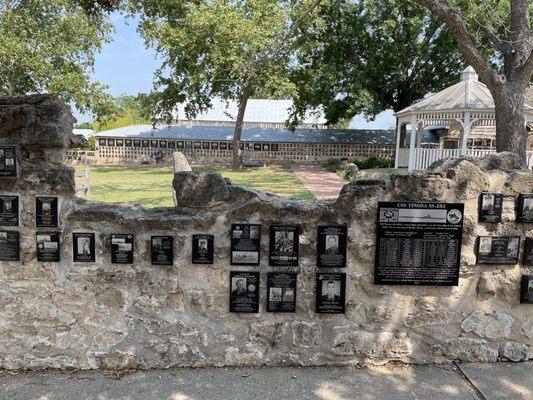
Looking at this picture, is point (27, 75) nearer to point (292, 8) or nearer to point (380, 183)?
point (292, 8)

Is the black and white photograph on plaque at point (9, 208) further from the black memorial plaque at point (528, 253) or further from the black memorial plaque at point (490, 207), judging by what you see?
the black memorial plaque at point (528, 253)

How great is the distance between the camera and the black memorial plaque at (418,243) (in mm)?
3688

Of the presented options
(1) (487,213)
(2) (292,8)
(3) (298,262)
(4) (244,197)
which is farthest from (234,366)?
(2) (292,8)

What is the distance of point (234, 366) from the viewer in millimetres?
3717

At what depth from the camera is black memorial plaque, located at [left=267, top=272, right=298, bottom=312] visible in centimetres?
372

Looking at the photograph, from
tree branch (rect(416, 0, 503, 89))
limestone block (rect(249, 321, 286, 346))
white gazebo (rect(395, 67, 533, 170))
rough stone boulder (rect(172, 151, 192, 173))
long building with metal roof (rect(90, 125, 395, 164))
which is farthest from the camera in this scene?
long building with metal roof (rect(90, 125, 395, 164))

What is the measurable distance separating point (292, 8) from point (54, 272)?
23575 mm

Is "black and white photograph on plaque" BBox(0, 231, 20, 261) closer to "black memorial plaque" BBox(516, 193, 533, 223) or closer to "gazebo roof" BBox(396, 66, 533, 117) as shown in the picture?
"black memorial plaque" BBox(516, 193, 533, 223)

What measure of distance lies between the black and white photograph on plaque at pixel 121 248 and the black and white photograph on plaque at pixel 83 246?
0.18 meters

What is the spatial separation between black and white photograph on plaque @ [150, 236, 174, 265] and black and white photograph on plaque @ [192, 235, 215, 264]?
0.19m

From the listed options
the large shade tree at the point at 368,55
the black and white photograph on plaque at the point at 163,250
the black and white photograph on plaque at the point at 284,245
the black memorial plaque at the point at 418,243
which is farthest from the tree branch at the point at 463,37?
the large shade tree at the point at 368,55

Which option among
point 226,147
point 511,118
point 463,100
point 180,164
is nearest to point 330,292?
point 180,164

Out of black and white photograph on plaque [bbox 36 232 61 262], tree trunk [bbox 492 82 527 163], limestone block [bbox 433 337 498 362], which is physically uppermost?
tree trunk [bbox 492 82 527 163]

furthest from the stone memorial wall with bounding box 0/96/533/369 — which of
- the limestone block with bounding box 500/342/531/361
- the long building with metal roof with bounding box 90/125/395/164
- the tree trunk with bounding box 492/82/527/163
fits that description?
the long building with metal roof with bounding box 90/125/395/164
